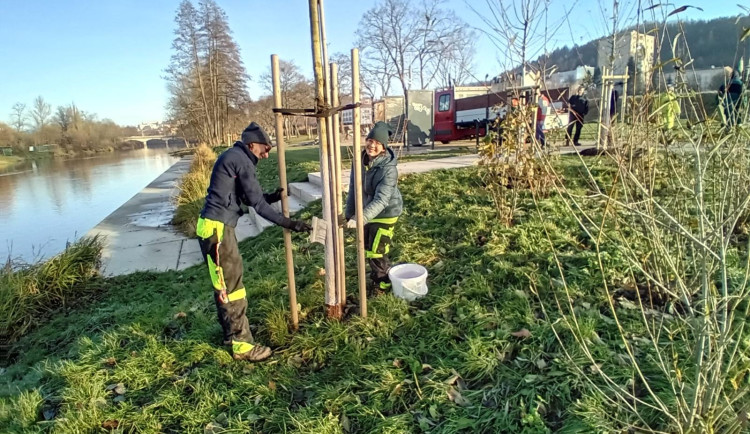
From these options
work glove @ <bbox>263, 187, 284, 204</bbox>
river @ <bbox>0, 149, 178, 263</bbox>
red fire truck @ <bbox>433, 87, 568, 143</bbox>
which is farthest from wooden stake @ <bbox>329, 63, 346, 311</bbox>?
red fire truck @ <bbox>433, 87, 568, 143</bbox>

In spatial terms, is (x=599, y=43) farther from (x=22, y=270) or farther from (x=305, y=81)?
(x=305, y=81)

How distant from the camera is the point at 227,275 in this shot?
309 centimetres

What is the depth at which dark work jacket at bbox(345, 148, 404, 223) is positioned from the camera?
11.5 feet

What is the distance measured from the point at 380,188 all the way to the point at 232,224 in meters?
1.23

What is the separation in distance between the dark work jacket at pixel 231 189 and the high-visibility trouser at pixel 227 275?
0.27 feet

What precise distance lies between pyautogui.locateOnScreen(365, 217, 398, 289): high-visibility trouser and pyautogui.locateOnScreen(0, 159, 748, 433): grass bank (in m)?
0.29

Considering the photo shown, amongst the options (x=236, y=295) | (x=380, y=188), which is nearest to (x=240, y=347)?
(x=236, y=295)

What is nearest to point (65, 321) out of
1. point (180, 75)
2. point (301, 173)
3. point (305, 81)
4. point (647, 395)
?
point (647, 395)

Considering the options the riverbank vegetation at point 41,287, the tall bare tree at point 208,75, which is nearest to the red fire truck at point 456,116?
the riverbank vegetation at point 41,287

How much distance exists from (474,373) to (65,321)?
4573 millimetres

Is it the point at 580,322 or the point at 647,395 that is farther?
the point at 580,322

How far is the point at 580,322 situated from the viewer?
279cm

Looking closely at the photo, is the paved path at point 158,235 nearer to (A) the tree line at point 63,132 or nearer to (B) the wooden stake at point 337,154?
(B) the wooden stake at point 337,154

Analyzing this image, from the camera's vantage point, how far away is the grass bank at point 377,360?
2.41m
